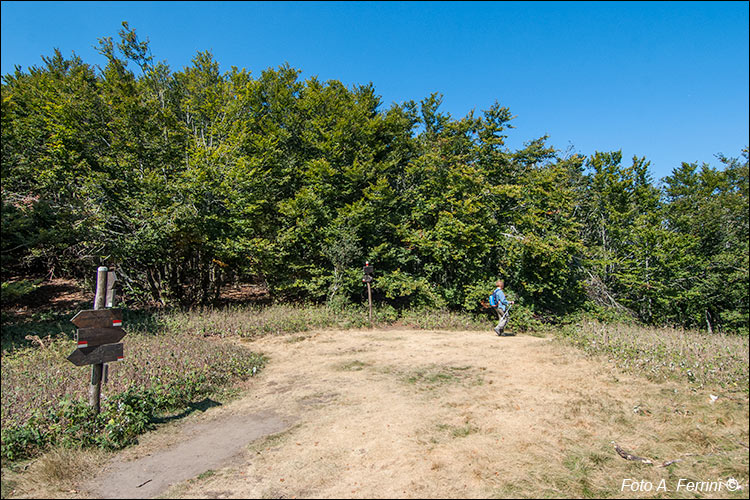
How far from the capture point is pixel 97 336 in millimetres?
4914

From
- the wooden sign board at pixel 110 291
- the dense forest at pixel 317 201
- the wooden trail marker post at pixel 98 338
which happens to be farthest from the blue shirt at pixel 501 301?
the wooden sign board at pixel 110 291

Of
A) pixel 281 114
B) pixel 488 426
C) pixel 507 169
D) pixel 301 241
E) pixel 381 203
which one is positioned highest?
pixel 281 114

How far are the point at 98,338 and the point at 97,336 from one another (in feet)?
0.10

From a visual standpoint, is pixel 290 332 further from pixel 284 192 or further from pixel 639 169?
pixel 639 169

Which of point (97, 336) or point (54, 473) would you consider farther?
point (97, 336)

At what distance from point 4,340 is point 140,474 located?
936cm

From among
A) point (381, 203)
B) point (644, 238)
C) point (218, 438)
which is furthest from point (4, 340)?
point (644, 238)

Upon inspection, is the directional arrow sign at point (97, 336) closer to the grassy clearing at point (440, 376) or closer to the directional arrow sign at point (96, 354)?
the directional arrow sign at point (96, 354)

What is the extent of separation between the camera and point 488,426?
185 inches

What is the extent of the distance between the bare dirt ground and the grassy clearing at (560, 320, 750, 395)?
292mm

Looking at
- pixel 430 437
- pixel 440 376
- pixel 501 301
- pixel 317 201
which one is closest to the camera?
pixel 430 437

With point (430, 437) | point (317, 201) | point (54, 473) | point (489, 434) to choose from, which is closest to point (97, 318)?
point (54, 473)

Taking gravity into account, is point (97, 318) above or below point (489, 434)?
above

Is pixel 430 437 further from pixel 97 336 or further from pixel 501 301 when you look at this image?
pixel 501 301
